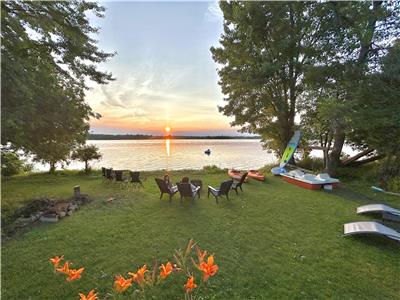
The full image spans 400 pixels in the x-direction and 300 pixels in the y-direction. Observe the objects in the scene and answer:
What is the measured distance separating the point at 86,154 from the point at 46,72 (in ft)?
28.9

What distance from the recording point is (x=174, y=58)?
11.4m

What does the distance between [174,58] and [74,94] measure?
16.5 ft

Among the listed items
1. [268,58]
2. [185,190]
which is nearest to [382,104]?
[268,58]

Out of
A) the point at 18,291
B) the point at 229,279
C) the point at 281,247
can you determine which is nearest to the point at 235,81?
the point at 281,247

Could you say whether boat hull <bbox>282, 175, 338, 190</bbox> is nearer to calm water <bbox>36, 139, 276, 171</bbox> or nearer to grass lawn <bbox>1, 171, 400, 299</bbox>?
grass lawn <bbox>1, 171, 400, 299</bbox>

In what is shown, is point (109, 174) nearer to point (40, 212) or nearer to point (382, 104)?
point (40, 212)

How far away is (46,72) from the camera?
7930mm

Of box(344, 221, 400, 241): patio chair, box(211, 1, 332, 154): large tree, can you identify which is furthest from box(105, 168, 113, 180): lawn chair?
box(344, 221, 400, 241): patio chair

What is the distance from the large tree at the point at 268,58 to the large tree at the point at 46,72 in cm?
894

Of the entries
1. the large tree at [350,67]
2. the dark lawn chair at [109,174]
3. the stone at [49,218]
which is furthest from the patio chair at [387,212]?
the dark lawn chair at [109,174]

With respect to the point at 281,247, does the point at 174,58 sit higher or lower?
higher

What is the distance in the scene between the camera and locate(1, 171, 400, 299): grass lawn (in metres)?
3.61

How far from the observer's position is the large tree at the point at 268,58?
1430 centimetres

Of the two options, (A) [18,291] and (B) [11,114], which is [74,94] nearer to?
(B) [11,114]
